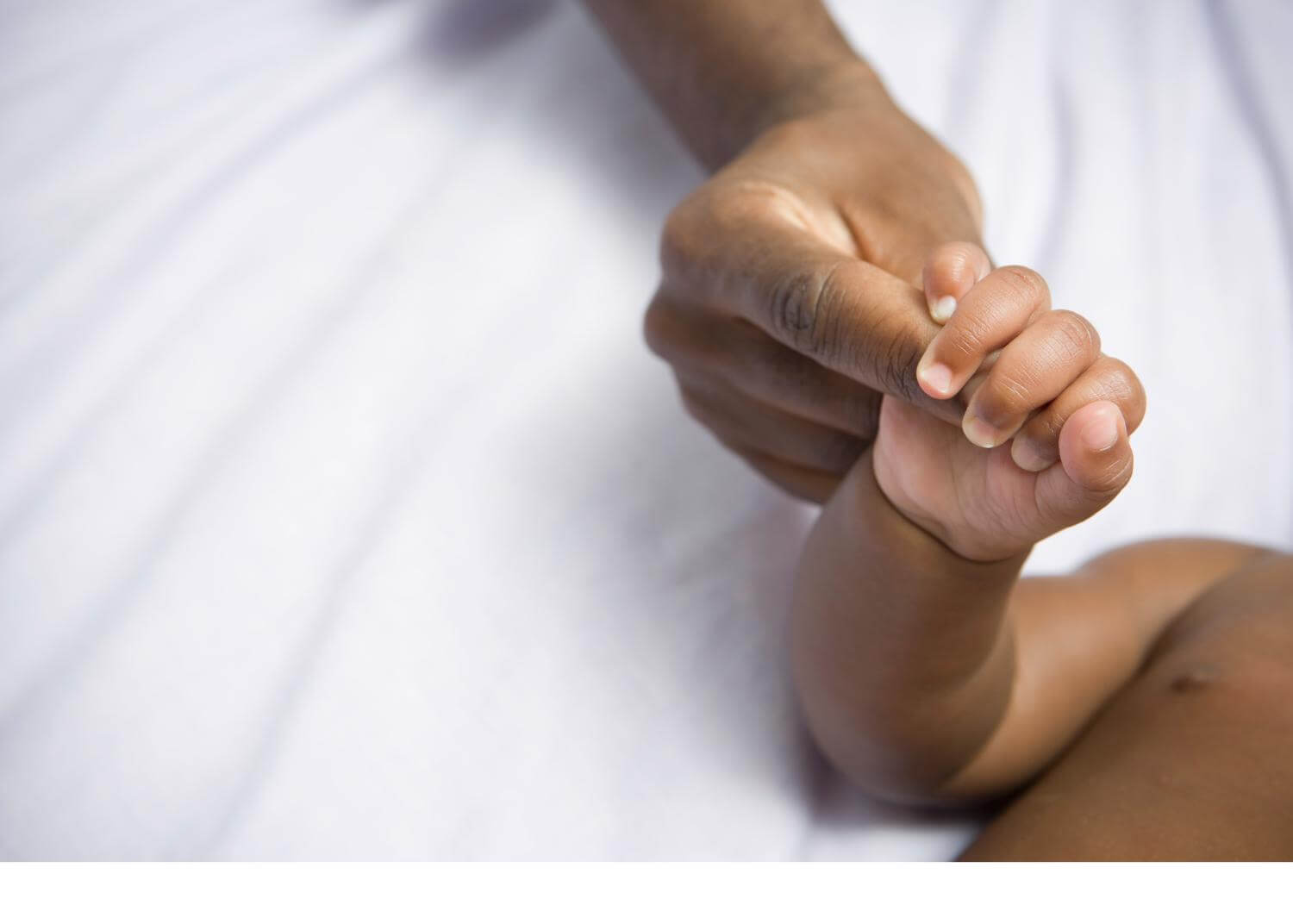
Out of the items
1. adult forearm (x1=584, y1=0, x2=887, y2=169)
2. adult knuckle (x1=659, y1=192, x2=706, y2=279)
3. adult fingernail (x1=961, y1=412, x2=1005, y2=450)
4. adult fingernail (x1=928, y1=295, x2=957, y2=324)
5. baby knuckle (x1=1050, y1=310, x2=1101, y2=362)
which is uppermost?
adult forearm (x1=584, y1=0, x2=887, y2=169)

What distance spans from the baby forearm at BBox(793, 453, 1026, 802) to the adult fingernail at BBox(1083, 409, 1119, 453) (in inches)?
6.9

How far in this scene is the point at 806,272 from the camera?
0.56 m

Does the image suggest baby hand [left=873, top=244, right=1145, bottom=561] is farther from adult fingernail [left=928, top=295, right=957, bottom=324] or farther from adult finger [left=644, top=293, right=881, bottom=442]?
adult finger [left=644, top=293, right=881, bottom=442]

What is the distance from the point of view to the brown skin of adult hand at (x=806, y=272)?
0.55m

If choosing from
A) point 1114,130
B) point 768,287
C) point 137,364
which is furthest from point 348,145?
point 1114,130

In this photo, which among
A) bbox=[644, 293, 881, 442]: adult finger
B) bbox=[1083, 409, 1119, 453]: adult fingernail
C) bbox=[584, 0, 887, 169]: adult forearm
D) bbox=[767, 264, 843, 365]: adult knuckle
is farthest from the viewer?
bbox=[584, 0, 887, 169]: adult forearm

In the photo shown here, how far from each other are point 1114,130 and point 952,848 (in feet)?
2.65

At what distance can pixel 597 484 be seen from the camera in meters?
0.84

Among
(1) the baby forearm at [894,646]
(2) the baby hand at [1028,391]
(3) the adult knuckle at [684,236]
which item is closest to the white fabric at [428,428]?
(1) the baby forearm at [894,646]

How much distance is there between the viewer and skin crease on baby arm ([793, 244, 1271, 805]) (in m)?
0.44

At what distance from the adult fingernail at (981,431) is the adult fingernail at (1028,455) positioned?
1cm

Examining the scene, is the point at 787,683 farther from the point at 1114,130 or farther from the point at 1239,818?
the point at 1114,130

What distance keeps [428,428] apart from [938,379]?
1.62 ft

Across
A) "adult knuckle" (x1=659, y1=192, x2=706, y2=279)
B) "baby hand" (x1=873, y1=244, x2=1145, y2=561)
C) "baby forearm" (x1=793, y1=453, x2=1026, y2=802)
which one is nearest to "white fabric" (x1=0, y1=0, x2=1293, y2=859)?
"baby forearm" (x1=793, y1=453, x2=1026, y2=802)
